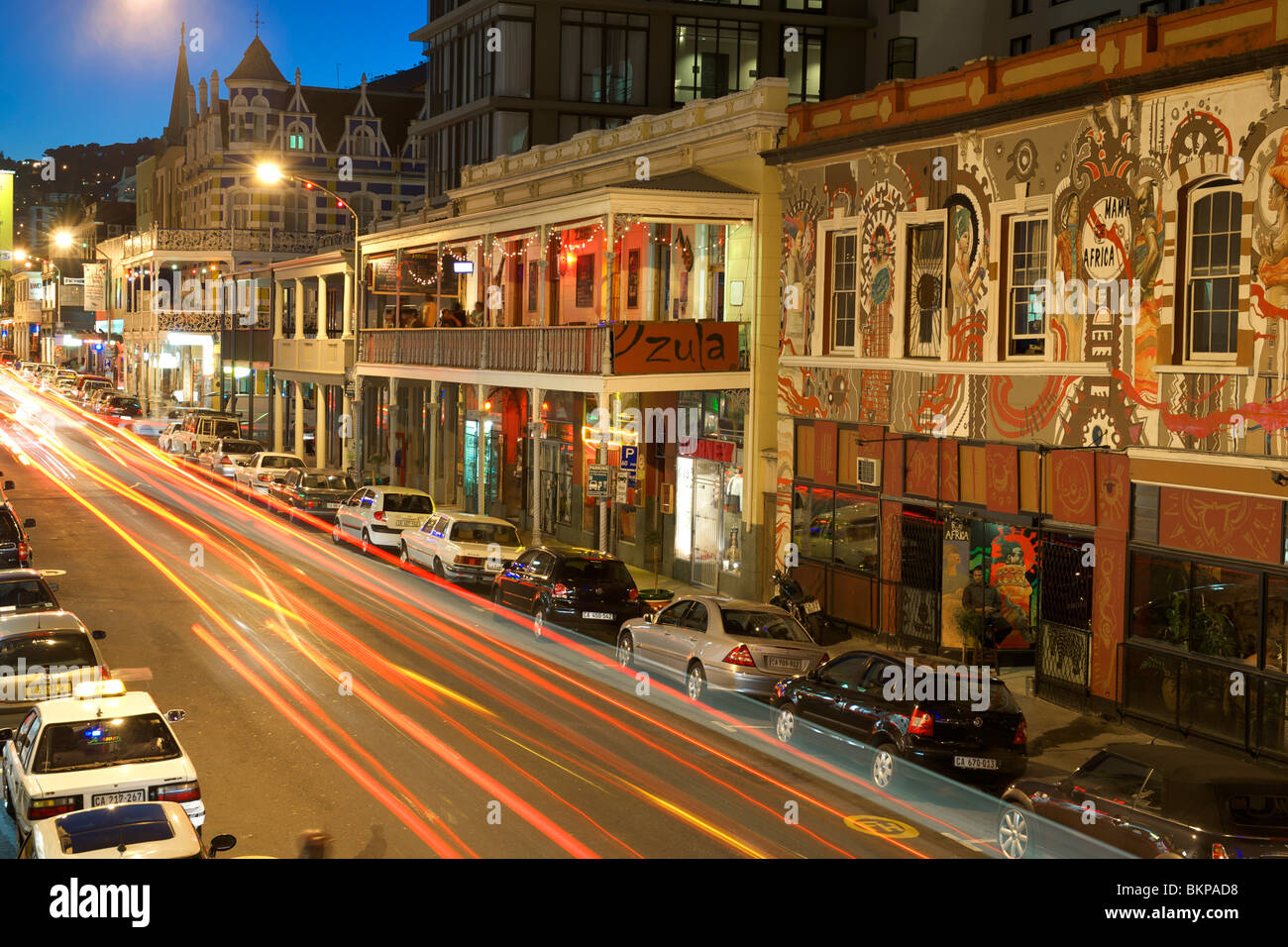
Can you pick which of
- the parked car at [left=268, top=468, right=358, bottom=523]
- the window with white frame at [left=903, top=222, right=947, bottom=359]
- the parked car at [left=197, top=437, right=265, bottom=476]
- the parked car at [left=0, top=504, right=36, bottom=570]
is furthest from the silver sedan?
the parked car at [left=197, top=437, right=265, bottom=476]

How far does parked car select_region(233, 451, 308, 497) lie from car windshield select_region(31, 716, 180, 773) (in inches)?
1187

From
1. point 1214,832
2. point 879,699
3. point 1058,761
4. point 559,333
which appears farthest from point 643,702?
point 559,333

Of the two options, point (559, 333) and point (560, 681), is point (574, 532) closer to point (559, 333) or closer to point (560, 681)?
point (559, 333)

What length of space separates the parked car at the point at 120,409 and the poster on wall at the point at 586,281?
135 ft

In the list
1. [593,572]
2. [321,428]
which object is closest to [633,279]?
[593,572]

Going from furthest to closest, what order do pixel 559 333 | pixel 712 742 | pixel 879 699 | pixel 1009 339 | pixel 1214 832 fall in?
pixel 559 333, pixel 1009 339, pixel 712 742, pixel 879 699, pixel 1214 832

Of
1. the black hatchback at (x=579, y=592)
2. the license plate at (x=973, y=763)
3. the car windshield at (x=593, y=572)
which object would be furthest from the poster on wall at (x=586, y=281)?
the license plate at (x=973, y=763)

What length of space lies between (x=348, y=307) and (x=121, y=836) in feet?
136

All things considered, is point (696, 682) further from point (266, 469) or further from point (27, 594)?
point (266, 469)

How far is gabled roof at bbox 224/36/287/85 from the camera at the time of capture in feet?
284

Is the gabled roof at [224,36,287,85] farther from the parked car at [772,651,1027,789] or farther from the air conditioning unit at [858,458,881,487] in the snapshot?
the parked car at [772,651,1027,789]

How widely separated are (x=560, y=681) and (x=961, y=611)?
6.32m

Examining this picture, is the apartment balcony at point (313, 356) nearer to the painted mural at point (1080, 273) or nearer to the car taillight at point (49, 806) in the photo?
the painted mural at point (1080, 273)
